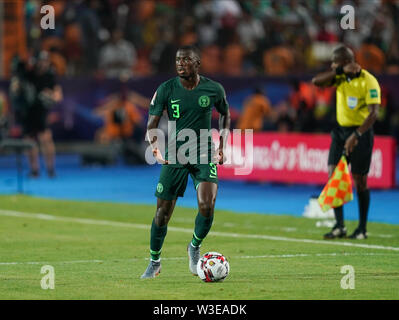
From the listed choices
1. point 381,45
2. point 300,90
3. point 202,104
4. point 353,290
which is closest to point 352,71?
point 202,104

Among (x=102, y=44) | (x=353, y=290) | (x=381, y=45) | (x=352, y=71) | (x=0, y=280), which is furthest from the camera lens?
(x=102, y=44)

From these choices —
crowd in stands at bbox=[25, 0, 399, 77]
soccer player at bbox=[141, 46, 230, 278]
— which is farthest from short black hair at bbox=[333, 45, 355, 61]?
crowd in stands at bbox=[25, 0, 399, 77]

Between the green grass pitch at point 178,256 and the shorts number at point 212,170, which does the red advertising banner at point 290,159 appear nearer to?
the green grass pitch at point 178,256

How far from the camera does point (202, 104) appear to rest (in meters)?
10.6

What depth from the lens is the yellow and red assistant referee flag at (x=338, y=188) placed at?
14211 millimetres

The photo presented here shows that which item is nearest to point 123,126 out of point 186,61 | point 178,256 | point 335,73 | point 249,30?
point 249,30

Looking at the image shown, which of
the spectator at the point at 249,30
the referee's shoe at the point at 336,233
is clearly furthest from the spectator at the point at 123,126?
the referee's shoe at the point at 336,233

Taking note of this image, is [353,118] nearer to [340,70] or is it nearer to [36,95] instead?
[340,70]

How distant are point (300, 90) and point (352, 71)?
11487 mm

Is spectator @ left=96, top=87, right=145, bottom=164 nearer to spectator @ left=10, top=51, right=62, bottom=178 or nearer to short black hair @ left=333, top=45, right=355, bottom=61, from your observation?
spectator @ left=10, top=51, right=62, bottom=178

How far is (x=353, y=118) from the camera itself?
554 inches

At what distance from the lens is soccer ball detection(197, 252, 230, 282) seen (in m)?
10.3
